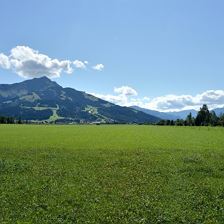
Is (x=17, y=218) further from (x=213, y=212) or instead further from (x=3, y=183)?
(x=213, y=212)

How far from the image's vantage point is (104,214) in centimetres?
1883

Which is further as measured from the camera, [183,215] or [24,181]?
[24,181]

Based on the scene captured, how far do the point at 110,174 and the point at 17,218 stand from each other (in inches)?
495

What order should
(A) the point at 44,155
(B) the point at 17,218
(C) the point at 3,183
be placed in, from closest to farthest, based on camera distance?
1. (B) the point at 17,218
2. (C) the point at 3,183
3. (A) the point at 44,155

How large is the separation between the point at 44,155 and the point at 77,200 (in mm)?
21305

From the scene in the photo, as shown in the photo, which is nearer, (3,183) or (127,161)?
(3,183)

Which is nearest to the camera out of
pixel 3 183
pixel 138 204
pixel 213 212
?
pixel 213 212

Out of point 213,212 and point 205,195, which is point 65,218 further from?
point 205,195

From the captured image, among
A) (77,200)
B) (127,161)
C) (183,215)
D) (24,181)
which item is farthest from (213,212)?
(127,161)

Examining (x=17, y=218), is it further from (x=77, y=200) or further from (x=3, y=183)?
(x=3, y=183)

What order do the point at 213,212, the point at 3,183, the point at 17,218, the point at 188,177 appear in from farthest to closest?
the point at 188,177 < the point at 3,183 < the point at 213,212 < the point at 17,218

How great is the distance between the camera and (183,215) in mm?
18797

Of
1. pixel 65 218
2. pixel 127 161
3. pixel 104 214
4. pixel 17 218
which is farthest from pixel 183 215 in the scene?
pixel 127 161

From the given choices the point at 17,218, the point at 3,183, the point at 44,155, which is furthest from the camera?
the point at 44,155
